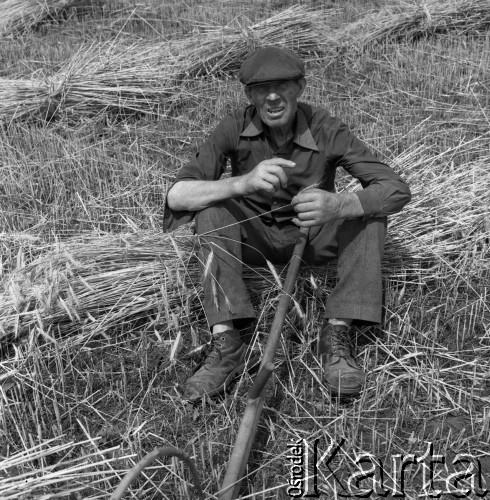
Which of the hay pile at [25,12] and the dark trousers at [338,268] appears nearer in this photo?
the dark trousers at [338,268]

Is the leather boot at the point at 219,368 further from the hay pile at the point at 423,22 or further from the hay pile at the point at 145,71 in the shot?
the hay pile at the point at 423,22

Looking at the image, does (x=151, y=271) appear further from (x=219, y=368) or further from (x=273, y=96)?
(x=273, y=96)

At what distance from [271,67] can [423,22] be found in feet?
11.9

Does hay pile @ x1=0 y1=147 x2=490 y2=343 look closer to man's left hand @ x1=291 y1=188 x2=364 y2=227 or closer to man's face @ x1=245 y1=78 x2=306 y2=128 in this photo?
man's left hand @ x1=291 y1=188 x2=364 y2=227

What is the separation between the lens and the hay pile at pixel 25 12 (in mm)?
6984

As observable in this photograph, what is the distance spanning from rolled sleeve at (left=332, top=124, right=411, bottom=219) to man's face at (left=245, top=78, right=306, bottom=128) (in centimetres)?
20

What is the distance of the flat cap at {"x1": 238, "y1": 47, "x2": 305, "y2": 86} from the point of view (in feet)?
9.53

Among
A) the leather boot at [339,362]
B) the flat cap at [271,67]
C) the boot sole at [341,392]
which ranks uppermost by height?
the flat cap at [271,67]

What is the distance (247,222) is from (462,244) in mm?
922

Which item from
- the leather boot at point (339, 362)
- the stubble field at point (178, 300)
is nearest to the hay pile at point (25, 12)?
the stubble field at point (178, 300)

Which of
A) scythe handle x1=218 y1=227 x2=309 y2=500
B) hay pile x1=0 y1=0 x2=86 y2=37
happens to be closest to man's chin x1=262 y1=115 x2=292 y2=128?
scythe handle x1=218 y1=227 x2=309 y2=500

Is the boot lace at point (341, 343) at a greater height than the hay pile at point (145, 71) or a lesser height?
lesser

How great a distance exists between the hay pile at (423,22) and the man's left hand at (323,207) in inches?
138

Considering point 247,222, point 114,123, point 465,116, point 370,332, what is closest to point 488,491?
point 370,332
